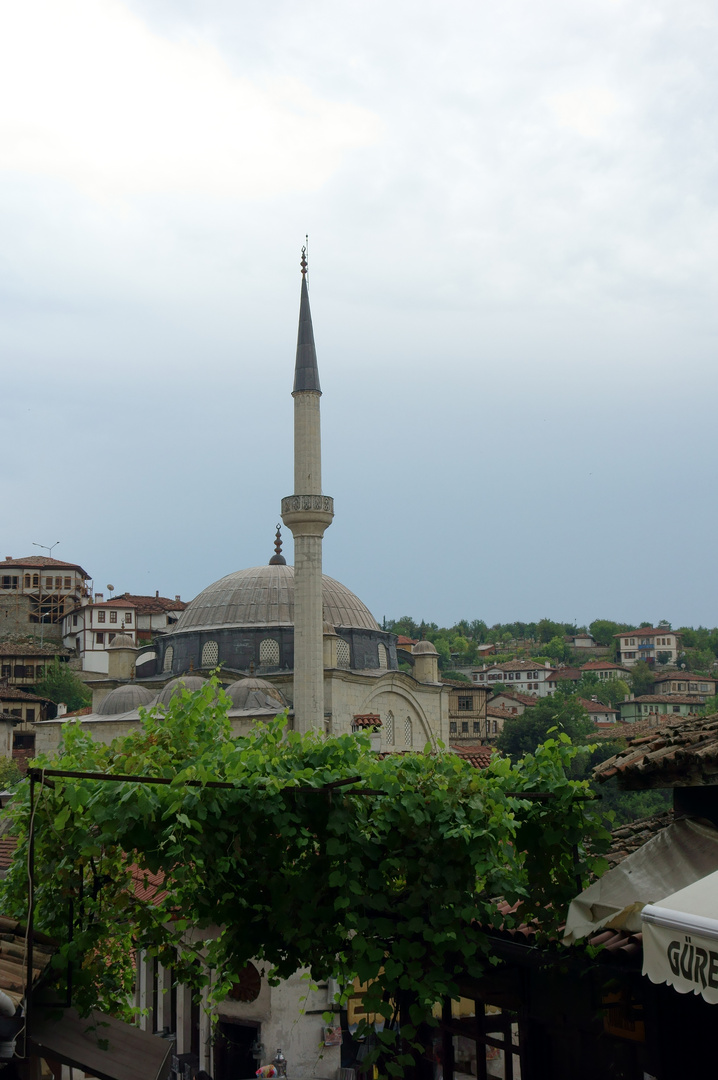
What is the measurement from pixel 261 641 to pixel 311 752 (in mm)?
30690

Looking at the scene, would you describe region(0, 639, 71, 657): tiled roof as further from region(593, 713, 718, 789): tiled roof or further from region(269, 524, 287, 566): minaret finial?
region(593, 713, 718, 789): tiled roof

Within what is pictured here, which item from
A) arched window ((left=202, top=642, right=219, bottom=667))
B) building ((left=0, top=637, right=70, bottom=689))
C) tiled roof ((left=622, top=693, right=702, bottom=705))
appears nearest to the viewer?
arched window ((left=202, top=642, right=219, bottom=667))

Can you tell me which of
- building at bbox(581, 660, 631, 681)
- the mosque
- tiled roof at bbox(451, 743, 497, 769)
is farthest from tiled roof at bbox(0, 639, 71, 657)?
building at bbox(581, 660, 631, 681)

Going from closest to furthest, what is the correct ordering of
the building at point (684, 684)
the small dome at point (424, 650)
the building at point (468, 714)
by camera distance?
the small dome at point (424, 650) < the building at point (468, 714) < the building at point (684, 684)

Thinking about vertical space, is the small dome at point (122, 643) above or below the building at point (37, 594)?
below

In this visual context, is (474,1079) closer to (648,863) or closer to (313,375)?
(648,863)

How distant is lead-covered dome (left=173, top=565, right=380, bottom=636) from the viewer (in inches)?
1473

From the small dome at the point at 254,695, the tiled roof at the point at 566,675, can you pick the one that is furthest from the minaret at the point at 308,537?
the tiled roof at the point at 566,675

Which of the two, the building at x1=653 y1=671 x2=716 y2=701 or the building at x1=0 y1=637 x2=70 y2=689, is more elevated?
the building at x1=0 y1=637 x2=70 y2=689

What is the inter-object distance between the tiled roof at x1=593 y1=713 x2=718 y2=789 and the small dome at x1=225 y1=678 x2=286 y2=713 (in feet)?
77.7

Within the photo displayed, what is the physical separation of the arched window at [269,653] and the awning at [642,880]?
30644 mm

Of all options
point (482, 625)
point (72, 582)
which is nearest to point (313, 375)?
point (72, 582)

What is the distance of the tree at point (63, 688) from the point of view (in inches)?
2168

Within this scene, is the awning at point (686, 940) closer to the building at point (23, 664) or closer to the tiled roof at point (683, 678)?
the building at point (23, 664)
